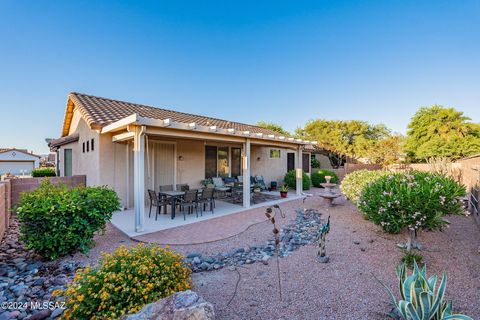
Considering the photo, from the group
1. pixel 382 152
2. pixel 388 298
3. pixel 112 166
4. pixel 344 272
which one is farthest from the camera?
pixel 382 152

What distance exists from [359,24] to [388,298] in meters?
11.3

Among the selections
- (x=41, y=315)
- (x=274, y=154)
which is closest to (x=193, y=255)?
(x=41, y=315)

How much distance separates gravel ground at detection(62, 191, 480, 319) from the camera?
287cm

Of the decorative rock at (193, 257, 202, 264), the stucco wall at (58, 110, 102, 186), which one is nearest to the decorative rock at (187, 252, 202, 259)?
the decorative rock at (193, 257, 202, 264)

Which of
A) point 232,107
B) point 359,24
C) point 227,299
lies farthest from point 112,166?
point 232,107

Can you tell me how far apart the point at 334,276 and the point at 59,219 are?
4.91m

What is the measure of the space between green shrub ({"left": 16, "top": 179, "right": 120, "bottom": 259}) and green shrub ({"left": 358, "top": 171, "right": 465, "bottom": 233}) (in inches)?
213

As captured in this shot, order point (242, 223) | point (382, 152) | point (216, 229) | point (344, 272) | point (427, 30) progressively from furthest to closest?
point (382, 152) < point (427, 30) < point (242, 223) < point (216, 229) < point (344, 272)

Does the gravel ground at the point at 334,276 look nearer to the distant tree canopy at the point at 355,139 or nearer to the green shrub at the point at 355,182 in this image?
the green shrub at the point at 355,182

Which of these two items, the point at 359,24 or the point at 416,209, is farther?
the point at 359,24

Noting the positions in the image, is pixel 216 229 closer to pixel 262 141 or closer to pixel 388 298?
pixel 388 298

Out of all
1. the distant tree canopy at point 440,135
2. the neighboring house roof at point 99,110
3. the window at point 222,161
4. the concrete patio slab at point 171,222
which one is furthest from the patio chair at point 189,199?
the distant tree canopy at point 440,135

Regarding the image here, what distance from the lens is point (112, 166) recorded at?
8.25 m

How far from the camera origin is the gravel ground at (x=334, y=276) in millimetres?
2871
